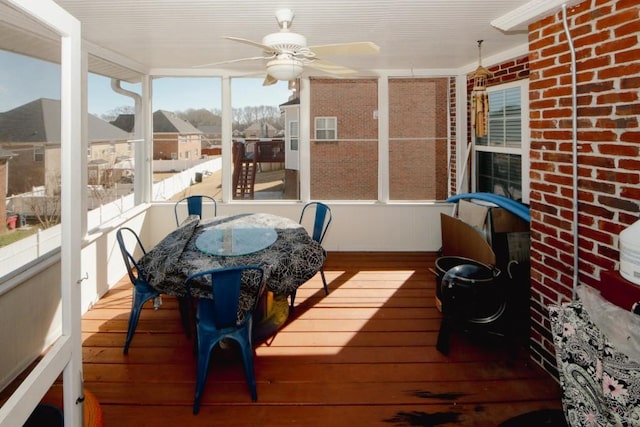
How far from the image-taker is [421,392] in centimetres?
267

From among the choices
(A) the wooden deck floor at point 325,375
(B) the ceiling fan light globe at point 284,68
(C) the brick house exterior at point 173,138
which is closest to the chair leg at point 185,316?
(A) the wooden deck floor at point 325,375

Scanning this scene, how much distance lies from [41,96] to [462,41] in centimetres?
357

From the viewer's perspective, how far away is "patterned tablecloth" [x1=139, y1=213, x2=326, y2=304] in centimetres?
Result: 299

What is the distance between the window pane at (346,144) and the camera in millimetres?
6074

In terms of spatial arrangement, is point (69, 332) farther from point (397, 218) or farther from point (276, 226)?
point (397, 218)

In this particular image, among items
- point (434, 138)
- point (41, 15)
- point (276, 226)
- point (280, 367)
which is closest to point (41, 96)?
point (41, 15)

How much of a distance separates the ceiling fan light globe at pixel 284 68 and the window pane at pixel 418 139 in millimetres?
3349

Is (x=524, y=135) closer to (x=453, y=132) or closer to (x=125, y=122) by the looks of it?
(x=453, y=132)

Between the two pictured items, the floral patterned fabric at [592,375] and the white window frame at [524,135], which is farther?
the white window frame at [524,135]

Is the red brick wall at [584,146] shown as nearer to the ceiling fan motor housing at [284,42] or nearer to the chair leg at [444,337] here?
the chair leg at [444,337]

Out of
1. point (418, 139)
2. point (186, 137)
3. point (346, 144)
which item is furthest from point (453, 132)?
point (186, 137)

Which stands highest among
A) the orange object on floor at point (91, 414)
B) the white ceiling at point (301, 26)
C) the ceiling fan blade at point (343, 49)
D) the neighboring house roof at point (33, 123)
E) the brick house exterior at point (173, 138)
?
the white ceiling at point (301, 26)

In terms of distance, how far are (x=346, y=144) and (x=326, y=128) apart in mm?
367

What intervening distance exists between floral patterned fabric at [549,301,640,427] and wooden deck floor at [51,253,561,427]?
85cm
